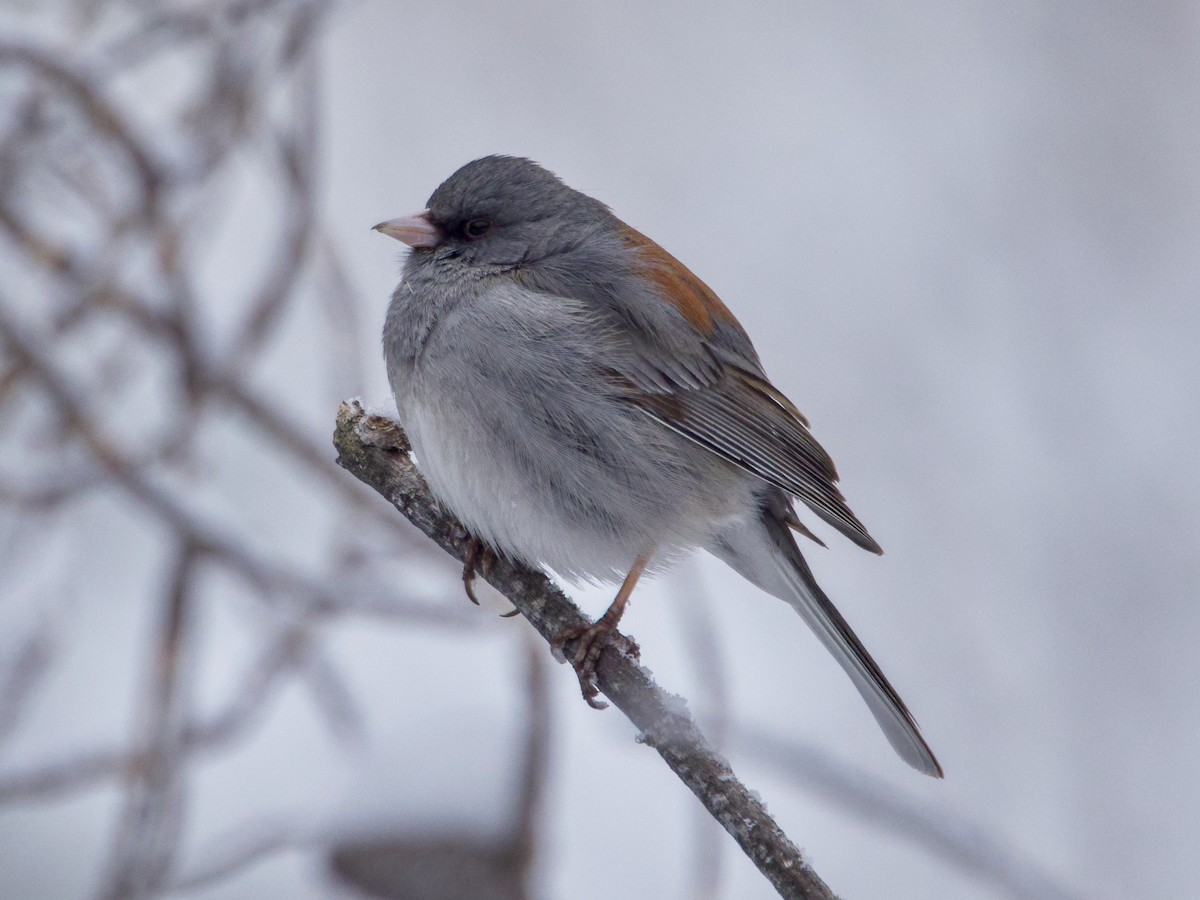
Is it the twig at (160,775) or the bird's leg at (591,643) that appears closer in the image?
the bird's leg at (591,643)

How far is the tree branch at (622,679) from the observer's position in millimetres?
1408

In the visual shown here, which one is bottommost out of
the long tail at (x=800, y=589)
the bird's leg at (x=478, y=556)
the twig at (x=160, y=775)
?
the twig at (x=160, y=775)

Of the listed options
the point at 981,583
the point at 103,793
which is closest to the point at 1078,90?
the point at 981,583

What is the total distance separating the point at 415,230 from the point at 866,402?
2528 millimetres

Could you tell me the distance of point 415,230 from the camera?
243cm

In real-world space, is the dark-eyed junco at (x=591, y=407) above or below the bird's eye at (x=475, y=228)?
below

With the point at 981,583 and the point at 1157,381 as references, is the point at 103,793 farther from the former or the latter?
the point at 1157,381

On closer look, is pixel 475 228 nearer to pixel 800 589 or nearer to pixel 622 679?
pixel 800 589

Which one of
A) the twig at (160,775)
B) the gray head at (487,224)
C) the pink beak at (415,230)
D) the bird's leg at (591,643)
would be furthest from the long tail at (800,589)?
the twig at (160,775)

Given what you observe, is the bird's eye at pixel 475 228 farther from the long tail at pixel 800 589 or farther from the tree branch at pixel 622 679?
the long tail at pixel 800 589

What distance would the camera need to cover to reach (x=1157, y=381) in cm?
464

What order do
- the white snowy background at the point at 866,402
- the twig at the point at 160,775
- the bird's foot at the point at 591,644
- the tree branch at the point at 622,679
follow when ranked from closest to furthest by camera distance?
the tree branch at the point at 622,679 < the bird's foot at the point at 591,644 < the twig at the point at 160,775 < the white snowy background at the point at 866,402

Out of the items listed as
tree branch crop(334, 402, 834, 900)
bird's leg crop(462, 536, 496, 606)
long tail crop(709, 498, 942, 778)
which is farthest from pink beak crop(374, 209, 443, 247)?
long tail crop(709, 498, 942, 778)

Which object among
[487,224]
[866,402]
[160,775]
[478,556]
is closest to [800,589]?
[478,556]
